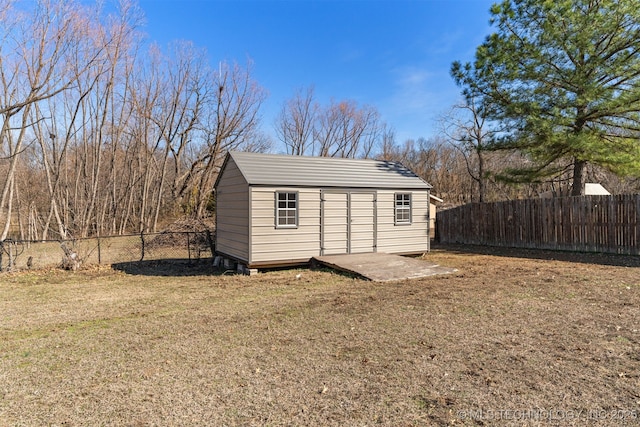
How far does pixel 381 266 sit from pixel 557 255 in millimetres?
6020

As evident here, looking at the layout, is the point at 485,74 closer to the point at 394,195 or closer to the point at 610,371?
the point at 394,195

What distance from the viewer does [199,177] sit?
20.2 meters

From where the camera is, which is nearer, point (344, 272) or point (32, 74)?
point (344, 272)

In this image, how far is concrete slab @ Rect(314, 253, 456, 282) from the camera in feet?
25.5

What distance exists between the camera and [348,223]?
32.3 ft

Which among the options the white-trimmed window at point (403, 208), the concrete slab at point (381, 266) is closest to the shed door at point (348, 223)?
the concrete slab at point (381, 266)

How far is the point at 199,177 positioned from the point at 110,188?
14.4 ft

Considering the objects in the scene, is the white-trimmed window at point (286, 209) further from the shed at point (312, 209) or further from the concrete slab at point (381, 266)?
the concrete slab at point (381, 266)

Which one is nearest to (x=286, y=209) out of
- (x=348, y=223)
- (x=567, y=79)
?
(x=348, y=223)

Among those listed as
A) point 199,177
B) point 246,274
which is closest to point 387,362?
point 246,274

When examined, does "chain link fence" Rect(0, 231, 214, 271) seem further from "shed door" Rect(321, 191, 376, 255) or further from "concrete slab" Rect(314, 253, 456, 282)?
"concrete slab" Rect(314, 253, 456, 282)

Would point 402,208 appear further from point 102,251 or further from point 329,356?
point 102,251

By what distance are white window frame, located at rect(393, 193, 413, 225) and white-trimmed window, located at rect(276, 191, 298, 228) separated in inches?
124

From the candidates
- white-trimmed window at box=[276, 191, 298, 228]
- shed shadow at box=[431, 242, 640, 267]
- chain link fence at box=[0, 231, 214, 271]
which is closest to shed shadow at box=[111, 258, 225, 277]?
chain link fence at box=[0, 231, 214, 271]
